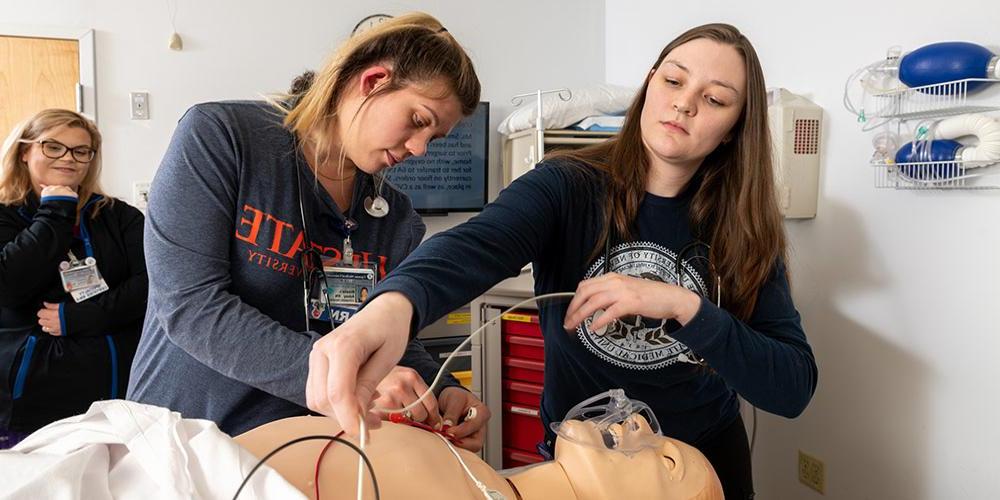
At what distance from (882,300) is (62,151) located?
2.51 m

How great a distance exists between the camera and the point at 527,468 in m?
1.02

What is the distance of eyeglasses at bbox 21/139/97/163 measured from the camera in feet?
7.34

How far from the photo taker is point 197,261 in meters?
1.04

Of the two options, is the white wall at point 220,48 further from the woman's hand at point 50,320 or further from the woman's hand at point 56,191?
the woman's hand at point 50,320

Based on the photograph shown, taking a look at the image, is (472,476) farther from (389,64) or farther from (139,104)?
(139,104)

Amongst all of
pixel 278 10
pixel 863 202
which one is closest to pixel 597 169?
pixel 863 202

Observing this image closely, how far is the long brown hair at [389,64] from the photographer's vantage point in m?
1.09

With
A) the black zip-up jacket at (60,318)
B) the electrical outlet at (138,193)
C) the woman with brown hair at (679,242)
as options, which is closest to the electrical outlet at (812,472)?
the woman with brown hair at (679,242)

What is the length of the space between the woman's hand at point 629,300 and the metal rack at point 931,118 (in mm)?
1027

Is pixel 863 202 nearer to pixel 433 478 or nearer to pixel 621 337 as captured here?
pixel 621 337

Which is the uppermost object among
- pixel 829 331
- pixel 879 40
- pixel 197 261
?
pixel 879 40

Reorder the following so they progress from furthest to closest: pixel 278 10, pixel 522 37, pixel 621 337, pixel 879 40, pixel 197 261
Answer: pixel 522 37 → pixel 278 10 → pixel 879 40 → pixel 621 337 → pixel 197 261

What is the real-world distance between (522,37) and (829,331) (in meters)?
2.12

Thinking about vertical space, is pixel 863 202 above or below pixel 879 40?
below
